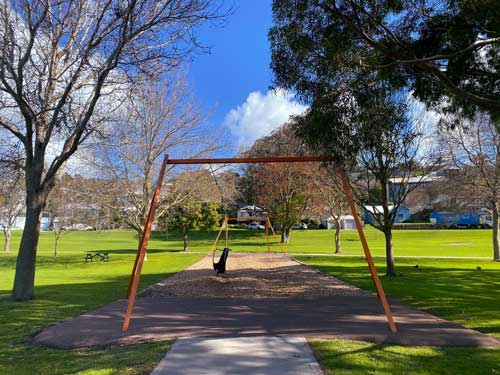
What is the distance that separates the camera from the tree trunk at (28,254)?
12469 mm

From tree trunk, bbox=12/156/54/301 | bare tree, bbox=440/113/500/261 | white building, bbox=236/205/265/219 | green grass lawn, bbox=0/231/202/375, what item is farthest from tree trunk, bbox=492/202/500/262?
tree trunk, bbox=12/156/54/301

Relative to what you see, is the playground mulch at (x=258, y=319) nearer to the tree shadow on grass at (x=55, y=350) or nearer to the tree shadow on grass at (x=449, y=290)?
the tree shadow on grass at (x=55, y=350)

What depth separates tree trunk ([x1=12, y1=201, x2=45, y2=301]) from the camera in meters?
12.5

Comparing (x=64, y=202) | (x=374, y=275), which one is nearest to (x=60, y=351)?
(x=374, y=275)

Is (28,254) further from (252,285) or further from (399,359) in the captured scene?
(399,359)

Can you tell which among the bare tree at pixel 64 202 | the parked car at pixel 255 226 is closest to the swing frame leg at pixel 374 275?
the bare tree at pixel 64 202

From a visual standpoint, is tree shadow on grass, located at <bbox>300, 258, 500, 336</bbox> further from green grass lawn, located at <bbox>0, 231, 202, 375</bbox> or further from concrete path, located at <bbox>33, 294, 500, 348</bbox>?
green grass lawn, located at <bbox>0, 231, 202, 375</bbox>

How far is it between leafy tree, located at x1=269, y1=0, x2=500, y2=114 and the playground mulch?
14.0 feet

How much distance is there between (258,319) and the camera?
9336 mm

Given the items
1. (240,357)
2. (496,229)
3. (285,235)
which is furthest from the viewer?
(285,235)

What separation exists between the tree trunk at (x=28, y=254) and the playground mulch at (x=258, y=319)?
2618 millimetres

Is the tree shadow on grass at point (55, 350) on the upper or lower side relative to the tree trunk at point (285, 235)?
lower

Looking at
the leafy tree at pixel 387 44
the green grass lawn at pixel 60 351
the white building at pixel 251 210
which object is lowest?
the green grass lawn at pixel 60 351

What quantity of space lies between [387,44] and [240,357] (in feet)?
24.1
